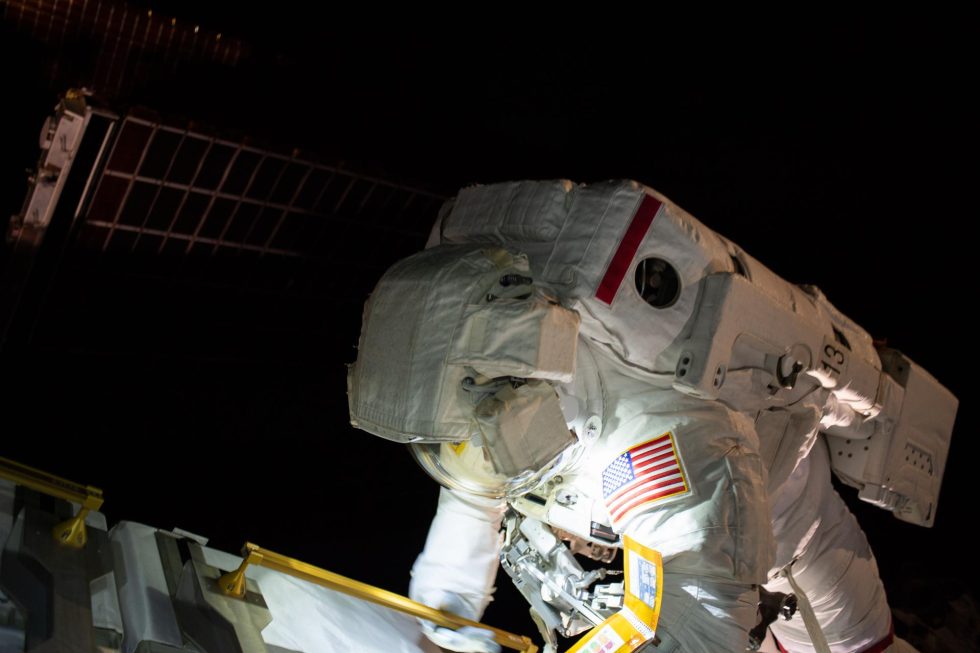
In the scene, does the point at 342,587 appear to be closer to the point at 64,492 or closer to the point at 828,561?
the point at 64,492

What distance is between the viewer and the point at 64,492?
161cm

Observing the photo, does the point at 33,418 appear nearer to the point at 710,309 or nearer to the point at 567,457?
the point at 567,457

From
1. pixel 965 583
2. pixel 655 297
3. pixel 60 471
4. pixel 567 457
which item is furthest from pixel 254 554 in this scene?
pixel 965 583

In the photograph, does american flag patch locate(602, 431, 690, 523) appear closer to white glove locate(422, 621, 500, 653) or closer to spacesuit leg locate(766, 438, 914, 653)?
white glove locate(422, 621, 500, 653)

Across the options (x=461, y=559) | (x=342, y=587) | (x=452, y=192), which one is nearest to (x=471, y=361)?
(x=342, y=587)

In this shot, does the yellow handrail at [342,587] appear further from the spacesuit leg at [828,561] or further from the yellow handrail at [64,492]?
the spacesuit leg at [828,561]

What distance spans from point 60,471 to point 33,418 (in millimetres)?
184

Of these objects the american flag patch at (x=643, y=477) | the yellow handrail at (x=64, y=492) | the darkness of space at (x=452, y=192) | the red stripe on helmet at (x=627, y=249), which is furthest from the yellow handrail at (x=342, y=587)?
the darkness of space at (x=452, y=192)

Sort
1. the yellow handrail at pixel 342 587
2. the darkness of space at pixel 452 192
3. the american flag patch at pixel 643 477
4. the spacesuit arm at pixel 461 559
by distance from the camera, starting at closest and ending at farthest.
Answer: the yellow handrail at pixel 342 587, the american flag patch at pixel 643 477, the spacesuit arm at pixel 461 559, the darkness of space at pixel 452 192

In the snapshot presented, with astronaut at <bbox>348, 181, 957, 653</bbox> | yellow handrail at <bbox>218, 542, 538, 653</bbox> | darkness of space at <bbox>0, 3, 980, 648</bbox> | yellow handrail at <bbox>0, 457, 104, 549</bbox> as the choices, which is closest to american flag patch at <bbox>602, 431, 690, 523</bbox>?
astronaut at <bbox>348, 181, 957, 653</bbox>

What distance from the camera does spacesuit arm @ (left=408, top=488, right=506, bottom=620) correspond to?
2.16 metres

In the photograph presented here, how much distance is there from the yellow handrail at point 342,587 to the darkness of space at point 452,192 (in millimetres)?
1067

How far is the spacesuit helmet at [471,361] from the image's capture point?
1.68 metres

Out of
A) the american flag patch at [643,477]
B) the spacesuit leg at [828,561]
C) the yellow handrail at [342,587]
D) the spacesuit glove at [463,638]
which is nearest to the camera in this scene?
the yellow handrail at [342,587]
